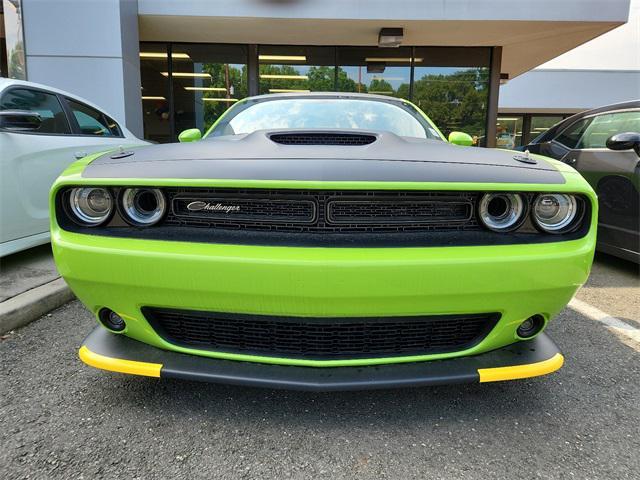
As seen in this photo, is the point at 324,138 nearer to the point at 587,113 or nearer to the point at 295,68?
the point at 587,113

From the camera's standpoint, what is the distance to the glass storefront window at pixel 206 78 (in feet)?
32.9

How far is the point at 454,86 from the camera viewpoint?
10.4 metres

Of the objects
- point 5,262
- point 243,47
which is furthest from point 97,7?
point 5,262

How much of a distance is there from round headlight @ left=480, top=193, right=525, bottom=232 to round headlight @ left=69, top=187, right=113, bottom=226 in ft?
4.50

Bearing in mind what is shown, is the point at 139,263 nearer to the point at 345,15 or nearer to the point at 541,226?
the point at 541,226

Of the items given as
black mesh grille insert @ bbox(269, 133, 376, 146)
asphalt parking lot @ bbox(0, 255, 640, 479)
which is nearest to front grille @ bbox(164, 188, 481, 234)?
black mesh grille insert @ bbox(269, 133, 376, 146)

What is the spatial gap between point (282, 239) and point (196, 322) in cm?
46

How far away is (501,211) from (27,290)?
2.83 m

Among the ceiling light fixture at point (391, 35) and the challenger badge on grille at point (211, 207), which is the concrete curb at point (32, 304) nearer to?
the challenger badge on grille at point (211, 207)

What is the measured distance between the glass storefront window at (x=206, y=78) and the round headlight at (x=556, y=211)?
948cm

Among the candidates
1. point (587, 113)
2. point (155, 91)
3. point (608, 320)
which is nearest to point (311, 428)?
point (608, 320)

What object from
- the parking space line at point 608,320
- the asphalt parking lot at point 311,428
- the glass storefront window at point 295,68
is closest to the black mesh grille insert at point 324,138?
the asphalt parking lot at point 311,428

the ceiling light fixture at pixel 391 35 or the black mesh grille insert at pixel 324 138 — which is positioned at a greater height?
the ceiling light fixture at pixel 391 35

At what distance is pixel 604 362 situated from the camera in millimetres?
2262
